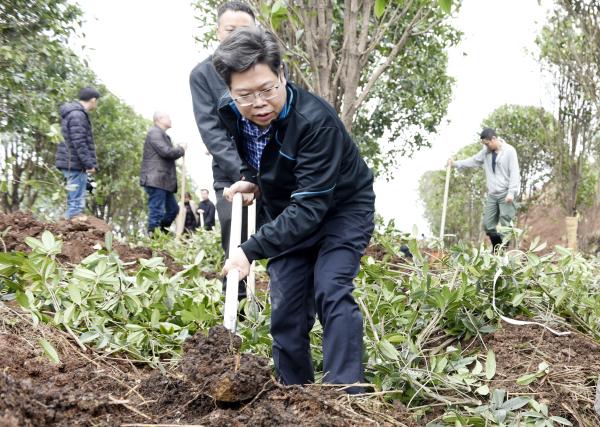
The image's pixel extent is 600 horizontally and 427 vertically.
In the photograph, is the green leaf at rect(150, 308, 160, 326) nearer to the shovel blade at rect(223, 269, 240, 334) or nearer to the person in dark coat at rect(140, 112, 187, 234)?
the shovel blade at rect(223, 269, 240, 334)

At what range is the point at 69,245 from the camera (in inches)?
235

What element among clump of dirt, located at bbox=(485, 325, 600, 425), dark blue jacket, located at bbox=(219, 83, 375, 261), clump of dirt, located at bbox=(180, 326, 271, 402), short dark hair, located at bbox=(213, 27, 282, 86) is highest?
short dark hair, located at bbox=(213, 27, 282, 86)

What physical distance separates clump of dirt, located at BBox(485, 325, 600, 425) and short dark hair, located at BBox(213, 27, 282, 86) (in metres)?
1.66

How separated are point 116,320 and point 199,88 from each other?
5.04 ft

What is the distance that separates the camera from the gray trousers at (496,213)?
9625 mm

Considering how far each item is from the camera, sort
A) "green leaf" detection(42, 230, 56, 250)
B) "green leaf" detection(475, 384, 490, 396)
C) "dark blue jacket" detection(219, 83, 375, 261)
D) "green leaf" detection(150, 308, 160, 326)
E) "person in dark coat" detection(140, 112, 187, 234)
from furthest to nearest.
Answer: "person in dark coat" detection(140, 112, 187, 234) → "green leaf" detection(150, 308, 160, 326) → "green leaf" detection(42, 230, 56, 250) → "green leaf" detection(475, 384, 490, 396) → "dark blue jacket" detection(219, 83, 375, 261)

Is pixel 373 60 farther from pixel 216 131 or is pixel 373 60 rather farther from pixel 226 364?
pixel 226 364

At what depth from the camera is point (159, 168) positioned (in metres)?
8.80

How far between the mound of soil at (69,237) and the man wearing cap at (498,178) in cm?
482

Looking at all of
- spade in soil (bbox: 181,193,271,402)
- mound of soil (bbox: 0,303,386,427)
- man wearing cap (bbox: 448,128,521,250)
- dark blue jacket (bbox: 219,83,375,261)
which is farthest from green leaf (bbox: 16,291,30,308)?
man wearing cap (bbox: 448,128,521,250)

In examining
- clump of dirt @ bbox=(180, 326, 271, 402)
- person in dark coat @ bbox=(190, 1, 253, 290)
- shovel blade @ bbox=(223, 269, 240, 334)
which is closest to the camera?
clump of dirt @ bbox=(180, 326, 271, 402)

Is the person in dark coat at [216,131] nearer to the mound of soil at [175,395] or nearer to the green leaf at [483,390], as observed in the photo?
the mound of soil at [175,395]

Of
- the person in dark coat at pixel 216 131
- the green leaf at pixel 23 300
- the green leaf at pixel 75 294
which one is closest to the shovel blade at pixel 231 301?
the green leaf at pixel 23 300

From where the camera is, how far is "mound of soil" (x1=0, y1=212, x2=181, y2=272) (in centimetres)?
570
